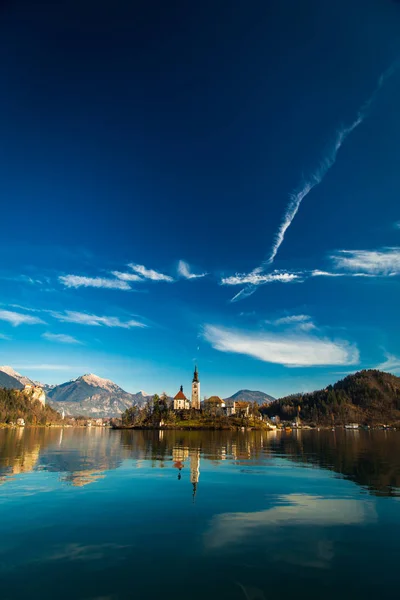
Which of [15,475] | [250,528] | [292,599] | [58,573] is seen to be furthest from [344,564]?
[15,475]

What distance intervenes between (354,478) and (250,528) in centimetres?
2628

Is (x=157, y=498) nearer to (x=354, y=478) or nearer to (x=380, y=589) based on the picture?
(x=380, y=589)

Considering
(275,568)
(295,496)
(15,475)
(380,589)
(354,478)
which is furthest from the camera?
(354,478)

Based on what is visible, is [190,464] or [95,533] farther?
[190,464]

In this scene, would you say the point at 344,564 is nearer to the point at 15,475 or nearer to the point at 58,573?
the point at 58,573

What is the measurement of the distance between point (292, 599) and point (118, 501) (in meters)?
20.1

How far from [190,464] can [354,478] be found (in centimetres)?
2594

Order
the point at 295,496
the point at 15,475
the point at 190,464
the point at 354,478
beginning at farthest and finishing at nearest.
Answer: the point at 190,464 < the point at 354,478 < the point at 15,475 < the point at 295,496

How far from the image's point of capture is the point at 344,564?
1748 cm

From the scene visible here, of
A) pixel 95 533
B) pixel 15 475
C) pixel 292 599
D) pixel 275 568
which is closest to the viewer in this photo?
pixel 292 599

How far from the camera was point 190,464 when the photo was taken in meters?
56.4

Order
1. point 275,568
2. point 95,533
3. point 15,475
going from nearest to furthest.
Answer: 1. point 275,568
2. point 95,533
3. point 15,475

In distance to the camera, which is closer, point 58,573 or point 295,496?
point 58,573

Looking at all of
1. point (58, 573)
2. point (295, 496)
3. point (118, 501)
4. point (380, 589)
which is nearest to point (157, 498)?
point (118, 501)
